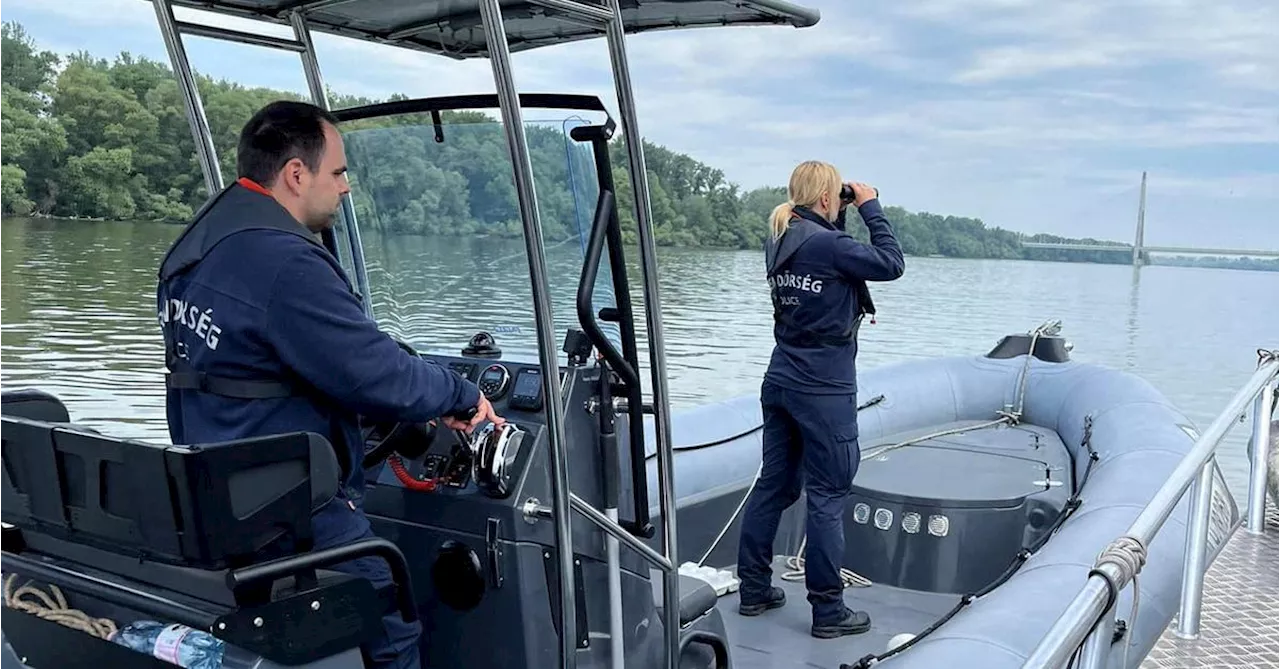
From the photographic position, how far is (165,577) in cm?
141

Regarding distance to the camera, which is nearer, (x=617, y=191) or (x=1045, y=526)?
(x=617, y=191)

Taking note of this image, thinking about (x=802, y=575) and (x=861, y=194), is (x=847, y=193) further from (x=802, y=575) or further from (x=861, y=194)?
(x=802, y=575)

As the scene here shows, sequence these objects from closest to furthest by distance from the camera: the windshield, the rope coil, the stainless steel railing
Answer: the stainless steel railing, the rope coil, the windshield

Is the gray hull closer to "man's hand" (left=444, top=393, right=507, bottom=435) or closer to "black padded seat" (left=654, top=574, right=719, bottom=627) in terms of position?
"black padded seat" (left=654, top=574, right=719, bottom=627)

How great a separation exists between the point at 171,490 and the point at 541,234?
2.28 feet

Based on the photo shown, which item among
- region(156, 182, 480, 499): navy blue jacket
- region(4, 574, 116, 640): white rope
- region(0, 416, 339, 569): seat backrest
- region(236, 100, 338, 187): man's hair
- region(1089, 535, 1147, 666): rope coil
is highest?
region(236, 100, 338, 187): man's hair

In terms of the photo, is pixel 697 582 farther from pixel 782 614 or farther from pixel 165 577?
pixel 165 577

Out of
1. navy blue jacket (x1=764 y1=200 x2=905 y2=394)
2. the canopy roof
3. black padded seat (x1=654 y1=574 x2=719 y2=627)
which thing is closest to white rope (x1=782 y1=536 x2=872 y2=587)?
navy blue jacket (x1=764 y1=200 x2=905 y2=394)

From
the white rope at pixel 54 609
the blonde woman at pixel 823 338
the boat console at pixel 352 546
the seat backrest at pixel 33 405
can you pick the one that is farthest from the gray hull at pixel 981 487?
the seat backrest at pixel 33 405

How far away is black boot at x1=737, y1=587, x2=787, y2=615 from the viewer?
3316 millimetres

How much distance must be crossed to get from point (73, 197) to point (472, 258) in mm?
1559

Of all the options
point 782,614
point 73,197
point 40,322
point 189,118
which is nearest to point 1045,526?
point 782,614

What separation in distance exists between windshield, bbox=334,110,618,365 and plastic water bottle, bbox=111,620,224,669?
794mm

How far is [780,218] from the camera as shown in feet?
10.3
